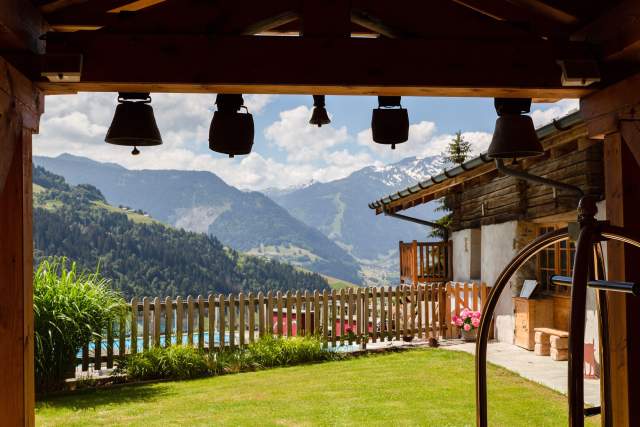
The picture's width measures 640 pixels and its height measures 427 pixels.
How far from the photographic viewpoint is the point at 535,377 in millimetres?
6996

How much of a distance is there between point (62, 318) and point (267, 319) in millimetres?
3384

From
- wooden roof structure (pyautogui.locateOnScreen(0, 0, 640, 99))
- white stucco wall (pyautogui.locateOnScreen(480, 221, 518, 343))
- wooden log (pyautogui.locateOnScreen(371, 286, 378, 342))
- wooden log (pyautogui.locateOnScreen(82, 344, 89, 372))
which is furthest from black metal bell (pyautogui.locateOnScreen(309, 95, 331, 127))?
wooden log (pyautogui.locateOnScreen(371, 286, 378, 342))

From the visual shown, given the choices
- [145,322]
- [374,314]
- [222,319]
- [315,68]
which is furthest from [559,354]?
[315,68]

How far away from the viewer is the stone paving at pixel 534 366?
20.8 feet

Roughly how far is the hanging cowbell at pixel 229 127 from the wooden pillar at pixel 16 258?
2.90 feet

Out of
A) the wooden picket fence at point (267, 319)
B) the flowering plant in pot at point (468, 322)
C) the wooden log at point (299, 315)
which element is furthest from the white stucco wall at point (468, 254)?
the wooden log at point (299, 315)

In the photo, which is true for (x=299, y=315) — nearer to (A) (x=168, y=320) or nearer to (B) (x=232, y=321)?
(B) (x=232, y=321)

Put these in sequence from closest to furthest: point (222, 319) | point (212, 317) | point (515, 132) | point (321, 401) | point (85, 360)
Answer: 1. point (515, 132)
2. point (321, 401)
3. point (85, 360)
4. point (212, 317)
5. point (222, 319)

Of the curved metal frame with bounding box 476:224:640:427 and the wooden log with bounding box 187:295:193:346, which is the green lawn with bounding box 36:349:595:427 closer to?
the wooden log with bounding box 187:295:193:346

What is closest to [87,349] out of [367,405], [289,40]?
[367,405]

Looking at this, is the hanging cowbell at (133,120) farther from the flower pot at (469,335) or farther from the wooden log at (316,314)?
the flower pot at (469,335)

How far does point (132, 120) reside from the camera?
9.70ft

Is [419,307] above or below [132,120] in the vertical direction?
below

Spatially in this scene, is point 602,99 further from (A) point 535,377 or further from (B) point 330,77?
(A) point 535,377
